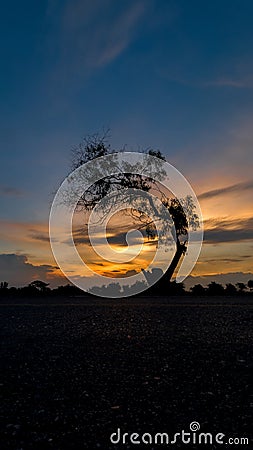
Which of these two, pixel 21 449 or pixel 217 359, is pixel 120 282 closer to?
pixel 217 359

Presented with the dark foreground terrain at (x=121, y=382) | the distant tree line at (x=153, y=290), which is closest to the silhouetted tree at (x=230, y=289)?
the distant tree line at (x=153, y=290)

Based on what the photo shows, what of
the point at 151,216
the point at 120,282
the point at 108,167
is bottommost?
the point at 120,282

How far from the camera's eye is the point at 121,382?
6.53m

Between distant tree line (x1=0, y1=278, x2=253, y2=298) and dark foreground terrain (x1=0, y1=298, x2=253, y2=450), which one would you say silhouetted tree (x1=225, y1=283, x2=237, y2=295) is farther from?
dark foreground terrain (x1=0, y1=298, x2=253, y2=450)

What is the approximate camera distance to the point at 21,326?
39.4ft

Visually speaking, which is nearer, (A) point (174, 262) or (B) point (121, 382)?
(B) point (121, 382)

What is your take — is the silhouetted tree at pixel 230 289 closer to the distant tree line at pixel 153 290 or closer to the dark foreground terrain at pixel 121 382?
the distant tree line at pixel 153 290

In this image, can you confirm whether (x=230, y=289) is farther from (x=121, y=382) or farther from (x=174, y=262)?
(x=121, y=382)

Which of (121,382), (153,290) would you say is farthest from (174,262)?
(121,382)

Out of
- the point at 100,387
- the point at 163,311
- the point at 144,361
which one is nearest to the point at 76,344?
the point at 144,361

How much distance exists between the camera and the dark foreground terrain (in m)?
5.04

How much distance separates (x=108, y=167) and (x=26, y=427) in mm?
22846

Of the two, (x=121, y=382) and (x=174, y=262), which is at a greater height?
(x=174, y=262)

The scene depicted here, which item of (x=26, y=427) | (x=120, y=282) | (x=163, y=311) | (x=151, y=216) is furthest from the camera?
(x=151, y=216)
